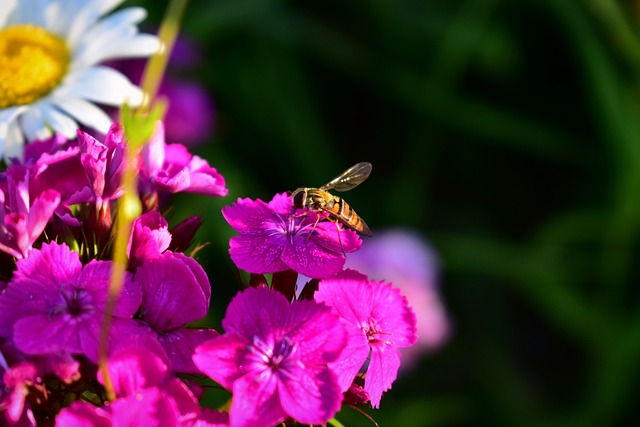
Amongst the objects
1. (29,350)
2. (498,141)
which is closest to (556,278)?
(498,141)

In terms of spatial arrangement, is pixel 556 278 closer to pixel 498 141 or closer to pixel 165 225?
pixel 498 141

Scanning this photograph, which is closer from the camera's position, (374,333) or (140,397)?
(140,397)

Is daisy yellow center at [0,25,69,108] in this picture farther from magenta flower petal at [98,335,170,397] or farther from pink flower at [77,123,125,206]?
magenta flower petal at [98,335,170,397]

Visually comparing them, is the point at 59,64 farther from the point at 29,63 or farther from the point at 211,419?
the point at 211,419

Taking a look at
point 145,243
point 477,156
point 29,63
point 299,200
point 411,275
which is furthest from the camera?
point 477,156

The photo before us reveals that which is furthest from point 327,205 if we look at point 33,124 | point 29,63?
point 29,63

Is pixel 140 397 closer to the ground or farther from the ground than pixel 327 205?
closer to the ground

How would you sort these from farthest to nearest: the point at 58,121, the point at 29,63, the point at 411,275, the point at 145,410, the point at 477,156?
1. the point at 477,156
2. the point at 411,275
3. the point at 29,63
4. the point at 58,121
5. the point at 145,410
